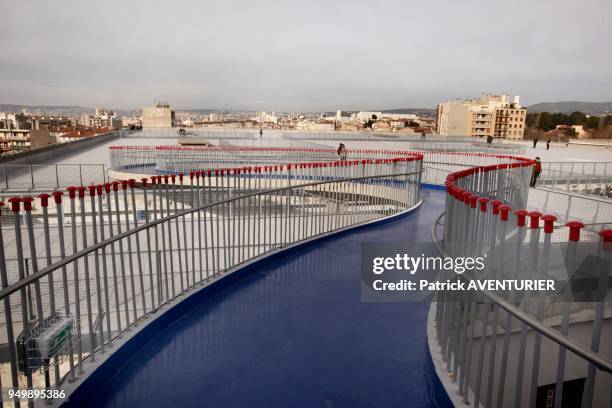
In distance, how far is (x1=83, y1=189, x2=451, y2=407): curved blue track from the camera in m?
3.88

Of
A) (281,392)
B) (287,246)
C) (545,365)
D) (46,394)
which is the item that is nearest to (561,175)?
(545,365)

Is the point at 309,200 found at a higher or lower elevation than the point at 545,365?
higher

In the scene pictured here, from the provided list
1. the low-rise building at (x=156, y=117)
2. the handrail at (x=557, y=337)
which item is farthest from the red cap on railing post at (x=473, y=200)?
the low-rise building at (x=156, y=117)

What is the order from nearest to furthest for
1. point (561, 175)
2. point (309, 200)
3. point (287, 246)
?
point (287, 246), point (309, 200), point (561, 175)

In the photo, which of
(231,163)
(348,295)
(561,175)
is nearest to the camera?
(348,295)

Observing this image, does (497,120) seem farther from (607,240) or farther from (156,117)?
(607,240)

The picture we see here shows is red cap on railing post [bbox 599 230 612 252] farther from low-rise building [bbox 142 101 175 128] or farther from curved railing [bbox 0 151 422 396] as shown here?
low-rise building [bbox 142 101 175 128]

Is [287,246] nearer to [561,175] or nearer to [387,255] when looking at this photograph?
[387,255]

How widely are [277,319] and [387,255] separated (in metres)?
4.06

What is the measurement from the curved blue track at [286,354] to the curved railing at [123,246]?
0.48 m

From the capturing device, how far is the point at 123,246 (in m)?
11.6

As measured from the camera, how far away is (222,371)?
4281 mm

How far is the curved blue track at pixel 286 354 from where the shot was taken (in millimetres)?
3881

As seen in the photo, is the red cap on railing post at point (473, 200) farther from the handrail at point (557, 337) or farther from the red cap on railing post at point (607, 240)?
the red cap on railing post at point (607, 240)
